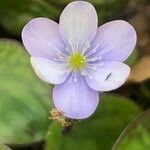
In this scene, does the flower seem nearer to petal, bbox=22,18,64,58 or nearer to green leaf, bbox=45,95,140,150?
petal, bbox=22,18,64,58

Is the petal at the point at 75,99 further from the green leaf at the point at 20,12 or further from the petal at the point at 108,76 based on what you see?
the green leaf at the point at 20,12

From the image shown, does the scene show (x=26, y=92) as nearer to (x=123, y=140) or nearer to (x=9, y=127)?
(x=9, y=127)

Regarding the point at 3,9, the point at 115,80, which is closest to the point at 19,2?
the point at 3,9

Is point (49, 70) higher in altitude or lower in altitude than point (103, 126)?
higher

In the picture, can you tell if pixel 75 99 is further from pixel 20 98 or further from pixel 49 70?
pixel 20 98

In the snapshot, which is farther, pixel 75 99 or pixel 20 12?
pixel 20 12

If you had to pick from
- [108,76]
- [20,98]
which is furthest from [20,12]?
[108,76]

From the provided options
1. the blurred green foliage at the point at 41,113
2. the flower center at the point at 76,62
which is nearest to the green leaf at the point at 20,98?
the blurred green foliage at the point at 41,113
